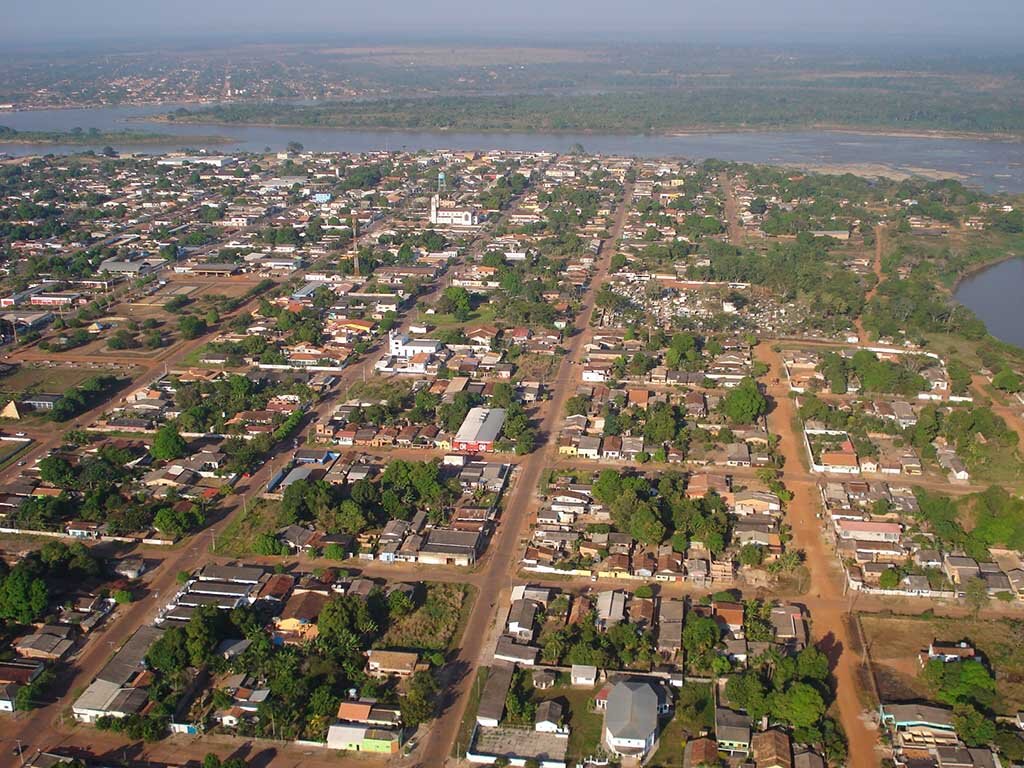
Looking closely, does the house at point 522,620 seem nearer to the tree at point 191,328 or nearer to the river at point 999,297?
the tree at point 191,328

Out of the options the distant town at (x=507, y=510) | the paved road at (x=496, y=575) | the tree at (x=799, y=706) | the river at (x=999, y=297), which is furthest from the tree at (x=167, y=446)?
the river at (x=999, y=297)

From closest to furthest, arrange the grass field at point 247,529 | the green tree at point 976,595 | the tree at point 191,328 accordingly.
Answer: the green tree at point 976,595 < the grass field at point 247,529 < the tree at point 191,328

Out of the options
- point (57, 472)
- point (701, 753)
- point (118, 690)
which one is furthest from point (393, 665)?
point (57, 472)

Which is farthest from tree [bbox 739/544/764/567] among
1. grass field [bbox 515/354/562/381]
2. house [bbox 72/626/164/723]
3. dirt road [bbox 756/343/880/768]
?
house [bbox 72/626/164/723]

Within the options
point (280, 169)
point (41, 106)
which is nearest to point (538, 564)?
point (280, 169)

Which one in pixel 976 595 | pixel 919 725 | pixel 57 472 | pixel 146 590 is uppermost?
pixel 976 595

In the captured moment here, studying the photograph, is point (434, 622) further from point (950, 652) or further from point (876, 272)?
point (876, 272)
